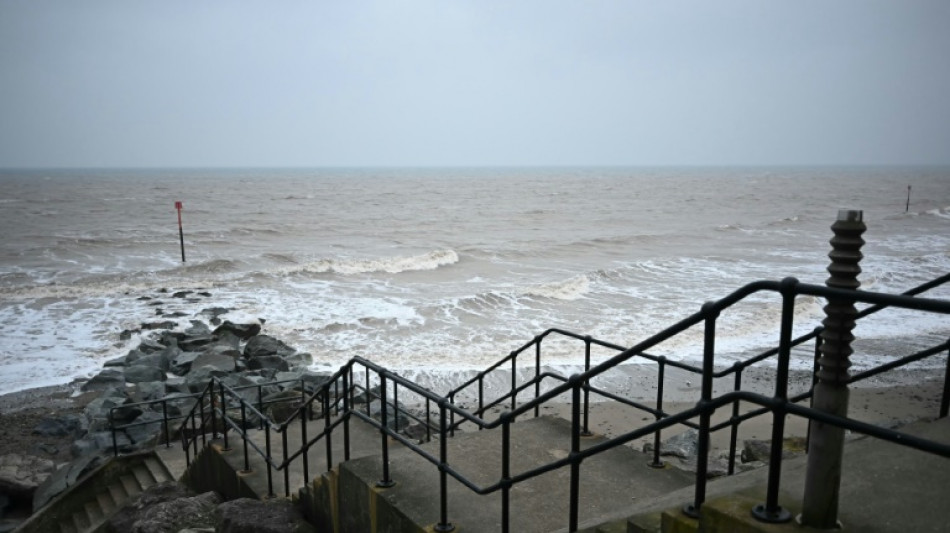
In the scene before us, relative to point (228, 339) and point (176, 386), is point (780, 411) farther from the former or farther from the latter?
point (228, 339)

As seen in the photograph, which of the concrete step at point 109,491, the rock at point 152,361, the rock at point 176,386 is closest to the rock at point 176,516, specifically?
the concrete step at point 109,491

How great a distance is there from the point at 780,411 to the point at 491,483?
296 cm

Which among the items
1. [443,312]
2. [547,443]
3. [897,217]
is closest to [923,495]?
[547,443]

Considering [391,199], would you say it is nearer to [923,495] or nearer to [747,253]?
[747,253]

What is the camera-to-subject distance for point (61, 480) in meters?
9.16

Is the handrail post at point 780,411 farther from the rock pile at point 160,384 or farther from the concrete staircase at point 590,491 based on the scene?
the rock pile at point 160,384

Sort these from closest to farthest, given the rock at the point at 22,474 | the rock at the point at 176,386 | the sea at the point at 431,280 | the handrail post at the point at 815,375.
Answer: the handrail post at the point at 815,375
the rock at the point at 22,474
the rock at the point at 176,386
the sea at the point at 431,280

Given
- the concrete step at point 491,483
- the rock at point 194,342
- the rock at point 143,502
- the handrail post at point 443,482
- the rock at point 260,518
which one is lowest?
the rock at point 194,342

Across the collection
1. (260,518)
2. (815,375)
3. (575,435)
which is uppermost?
(815,375)

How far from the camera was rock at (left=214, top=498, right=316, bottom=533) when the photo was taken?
517cm

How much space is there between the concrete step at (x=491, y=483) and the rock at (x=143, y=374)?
11.8 metres

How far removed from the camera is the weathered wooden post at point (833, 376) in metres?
2.00

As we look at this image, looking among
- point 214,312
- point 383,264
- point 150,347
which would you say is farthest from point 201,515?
point 383,264

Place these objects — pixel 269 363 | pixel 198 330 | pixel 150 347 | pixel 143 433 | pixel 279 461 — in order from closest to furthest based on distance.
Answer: pixel 279 461
pixel 143 433
pixel 269 363
pixel 150 347
pixel 198 330
